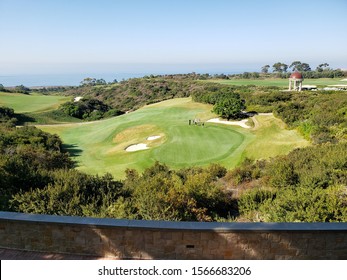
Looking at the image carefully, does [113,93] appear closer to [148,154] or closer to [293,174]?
[148,154]

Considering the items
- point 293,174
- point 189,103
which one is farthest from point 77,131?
point 293,174

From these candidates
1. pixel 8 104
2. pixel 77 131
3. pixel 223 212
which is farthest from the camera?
pixel 8 104

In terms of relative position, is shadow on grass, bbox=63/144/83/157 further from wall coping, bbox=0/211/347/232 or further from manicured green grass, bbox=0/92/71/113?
manicured green grass, bbox=0/92/71/113

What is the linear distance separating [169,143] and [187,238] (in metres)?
21.5

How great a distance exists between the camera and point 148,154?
24203 millimetres

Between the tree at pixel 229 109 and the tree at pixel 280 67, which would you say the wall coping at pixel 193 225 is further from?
the tree at pixel 280 67

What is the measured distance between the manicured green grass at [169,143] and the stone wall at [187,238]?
615 inches

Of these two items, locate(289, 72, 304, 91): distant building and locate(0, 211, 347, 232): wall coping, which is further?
locate(289, 72, 304, 91): distant building

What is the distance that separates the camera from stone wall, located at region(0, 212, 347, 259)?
4926mm

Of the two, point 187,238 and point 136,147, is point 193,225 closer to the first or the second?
point 187,238

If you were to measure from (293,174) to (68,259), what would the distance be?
381 inches

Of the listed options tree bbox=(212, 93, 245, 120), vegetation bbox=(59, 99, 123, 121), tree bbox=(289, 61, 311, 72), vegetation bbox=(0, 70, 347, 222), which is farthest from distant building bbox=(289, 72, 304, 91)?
tree bbox=(289, 61, 311, 72)

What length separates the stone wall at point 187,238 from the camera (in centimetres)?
493

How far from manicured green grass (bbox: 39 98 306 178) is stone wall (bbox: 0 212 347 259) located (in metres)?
15.6
